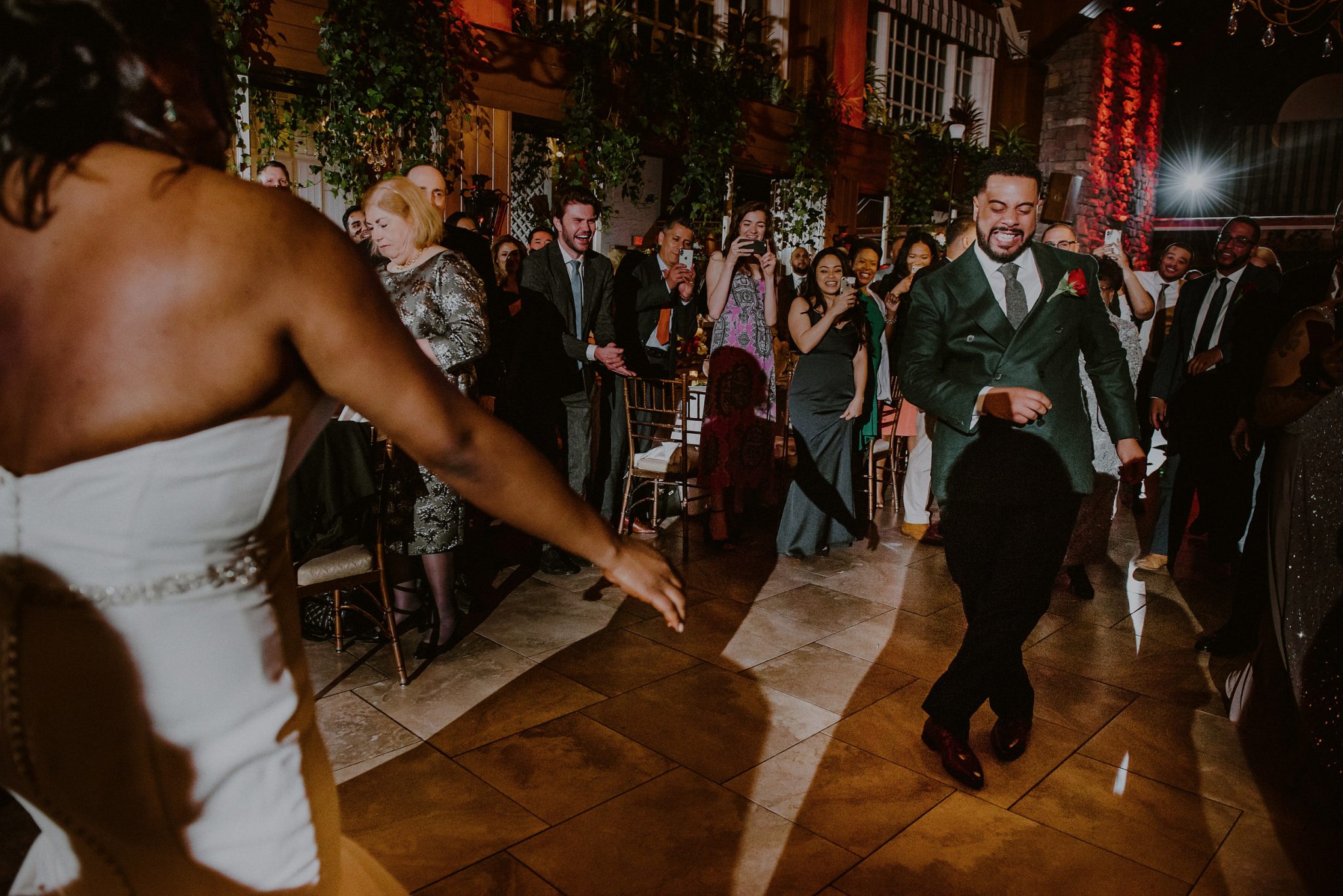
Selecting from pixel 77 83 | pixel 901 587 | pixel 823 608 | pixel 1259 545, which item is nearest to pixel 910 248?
pixel 901 587

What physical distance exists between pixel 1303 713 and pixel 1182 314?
311cm

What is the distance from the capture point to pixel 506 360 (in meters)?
4.97

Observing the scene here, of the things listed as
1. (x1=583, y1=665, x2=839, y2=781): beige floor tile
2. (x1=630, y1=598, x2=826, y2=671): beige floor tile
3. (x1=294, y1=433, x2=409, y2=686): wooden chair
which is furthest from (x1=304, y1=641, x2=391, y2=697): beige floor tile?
(x1=630, y1=598, x2=826, y2=671): beige floor tile

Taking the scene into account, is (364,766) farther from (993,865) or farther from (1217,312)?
(1217,312)

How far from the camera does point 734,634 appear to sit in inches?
154

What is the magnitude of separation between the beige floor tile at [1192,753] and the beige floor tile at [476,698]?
72.4 inches

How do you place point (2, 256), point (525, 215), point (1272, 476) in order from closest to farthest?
point (2, 256), point (1272, 476), point (525, 215)

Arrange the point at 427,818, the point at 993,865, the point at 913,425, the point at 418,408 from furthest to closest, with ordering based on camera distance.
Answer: the point at 913,425 → the point at 427,818 → the point at 993,865 → the point at 418,408

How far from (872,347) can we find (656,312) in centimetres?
133

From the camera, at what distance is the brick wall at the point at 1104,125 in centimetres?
1275

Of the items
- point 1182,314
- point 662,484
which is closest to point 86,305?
point 662,484

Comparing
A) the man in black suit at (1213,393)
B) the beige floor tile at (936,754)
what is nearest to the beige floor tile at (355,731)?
the beige floor tile at (936,754)

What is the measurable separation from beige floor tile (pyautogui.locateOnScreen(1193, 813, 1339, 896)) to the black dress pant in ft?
2.35

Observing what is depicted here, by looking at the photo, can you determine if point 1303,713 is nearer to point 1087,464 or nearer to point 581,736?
point 1087,464
